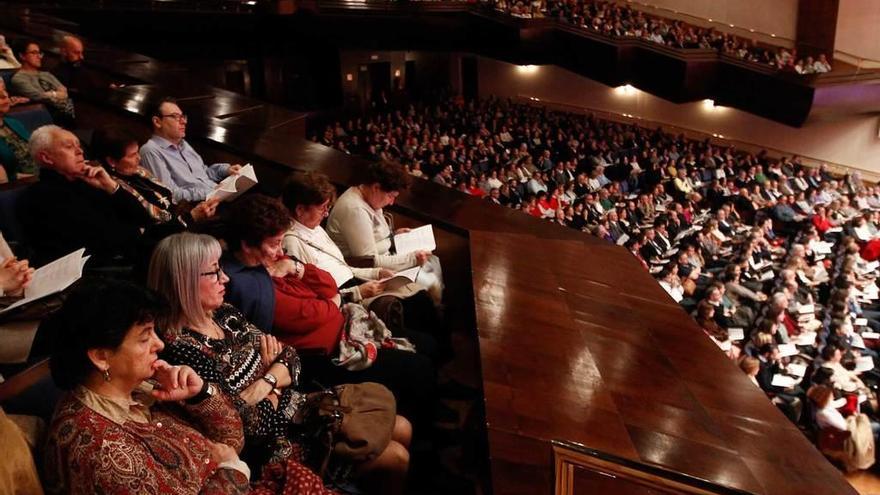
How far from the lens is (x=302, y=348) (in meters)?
2.02

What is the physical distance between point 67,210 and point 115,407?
119 cm

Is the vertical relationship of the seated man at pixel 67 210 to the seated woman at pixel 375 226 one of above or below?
above

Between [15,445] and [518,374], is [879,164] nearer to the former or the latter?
[518,374]

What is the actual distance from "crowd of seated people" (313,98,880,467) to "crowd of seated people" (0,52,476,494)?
189 cm

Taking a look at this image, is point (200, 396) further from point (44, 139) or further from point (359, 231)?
point (359, 231)

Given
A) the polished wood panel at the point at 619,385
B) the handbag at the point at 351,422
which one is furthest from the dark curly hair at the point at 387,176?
the handbag at the point at 351,422

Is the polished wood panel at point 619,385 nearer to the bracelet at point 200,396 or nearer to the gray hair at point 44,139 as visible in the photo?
the bracelet at point 200,396

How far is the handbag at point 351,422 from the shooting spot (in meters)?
1.68

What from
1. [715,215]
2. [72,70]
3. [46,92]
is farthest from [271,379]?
[715,215]

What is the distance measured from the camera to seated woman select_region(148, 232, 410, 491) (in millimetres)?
1549

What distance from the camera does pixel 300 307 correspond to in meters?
2.00

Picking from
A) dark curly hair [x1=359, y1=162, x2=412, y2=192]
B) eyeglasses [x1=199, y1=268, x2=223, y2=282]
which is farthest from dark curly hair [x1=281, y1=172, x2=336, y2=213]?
eyeglasses [x1=199, y1=268, x2=223, y2=282]

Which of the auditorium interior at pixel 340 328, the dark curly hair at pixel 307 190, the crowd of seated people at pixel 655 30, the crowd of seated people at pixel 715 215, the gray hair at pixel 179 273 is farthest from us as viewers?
the crowd of seated people at pixel 655 30

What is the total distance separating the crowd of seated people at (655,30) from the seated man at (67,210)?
436 inches
